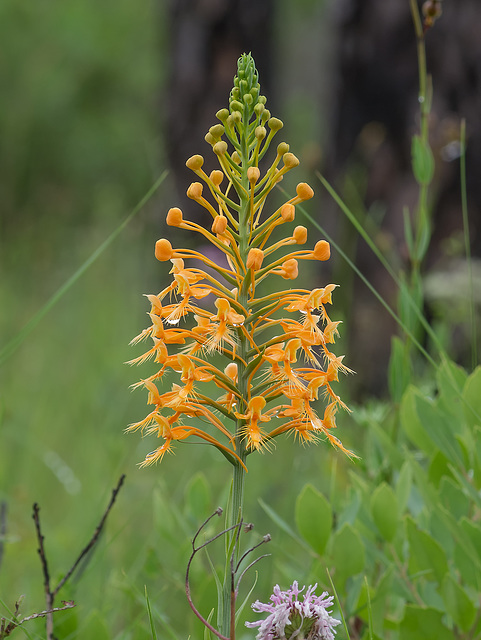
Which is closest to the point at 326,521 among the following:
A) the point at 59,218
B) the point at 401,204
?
the point at 401,204

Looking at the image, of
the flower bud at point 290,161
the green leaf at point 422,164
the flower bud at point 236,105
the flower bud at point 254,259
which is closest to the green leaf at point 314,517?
the flower bud at point 254,259

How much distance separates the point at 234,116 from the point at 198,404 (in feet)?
1.61

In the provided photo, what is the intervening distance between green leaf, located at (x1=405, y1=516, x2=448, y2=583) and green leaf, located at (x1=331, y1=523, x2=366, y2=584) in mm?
110

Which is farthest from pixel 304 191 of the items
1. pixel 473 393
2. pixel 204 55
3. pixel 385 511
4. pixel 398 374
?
pixel 204 55

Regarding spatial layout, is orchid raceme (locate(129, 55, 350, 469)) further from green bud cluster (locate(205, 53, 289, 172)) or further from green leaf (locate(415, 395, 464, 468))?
green leaf (locate(415, 395, 464, 468))

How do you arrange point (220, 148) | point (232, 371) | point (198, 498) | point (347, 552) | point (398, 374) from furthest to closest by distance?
point (398, 374) < point (198, 498) < point (347, 552) < point (232, 371) < point (220, 148)

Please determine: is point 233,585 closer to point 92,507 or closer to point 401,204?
point 92,507

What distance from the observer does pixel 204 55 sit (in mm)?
6152

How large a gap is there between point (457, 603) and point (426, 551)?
0.12 meters

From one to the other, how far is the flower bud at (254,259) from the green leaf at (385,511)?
27.6 inches

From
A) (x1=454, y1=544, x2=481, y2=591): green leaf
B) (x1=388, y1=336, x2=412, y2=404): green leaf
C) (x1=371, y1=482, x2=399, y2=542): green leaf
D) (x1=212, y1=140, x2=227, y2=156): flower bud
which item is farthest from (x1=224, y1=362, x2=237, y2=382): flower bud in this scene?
(x1=388, y1=336, x2=412, y2=404): green leaf

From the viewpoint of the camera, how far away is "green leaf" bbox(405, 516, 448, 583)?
5.04ft

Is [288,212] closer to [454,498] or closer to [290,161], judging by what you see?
[290,161]

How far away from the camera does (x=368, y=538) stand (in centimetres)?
181
